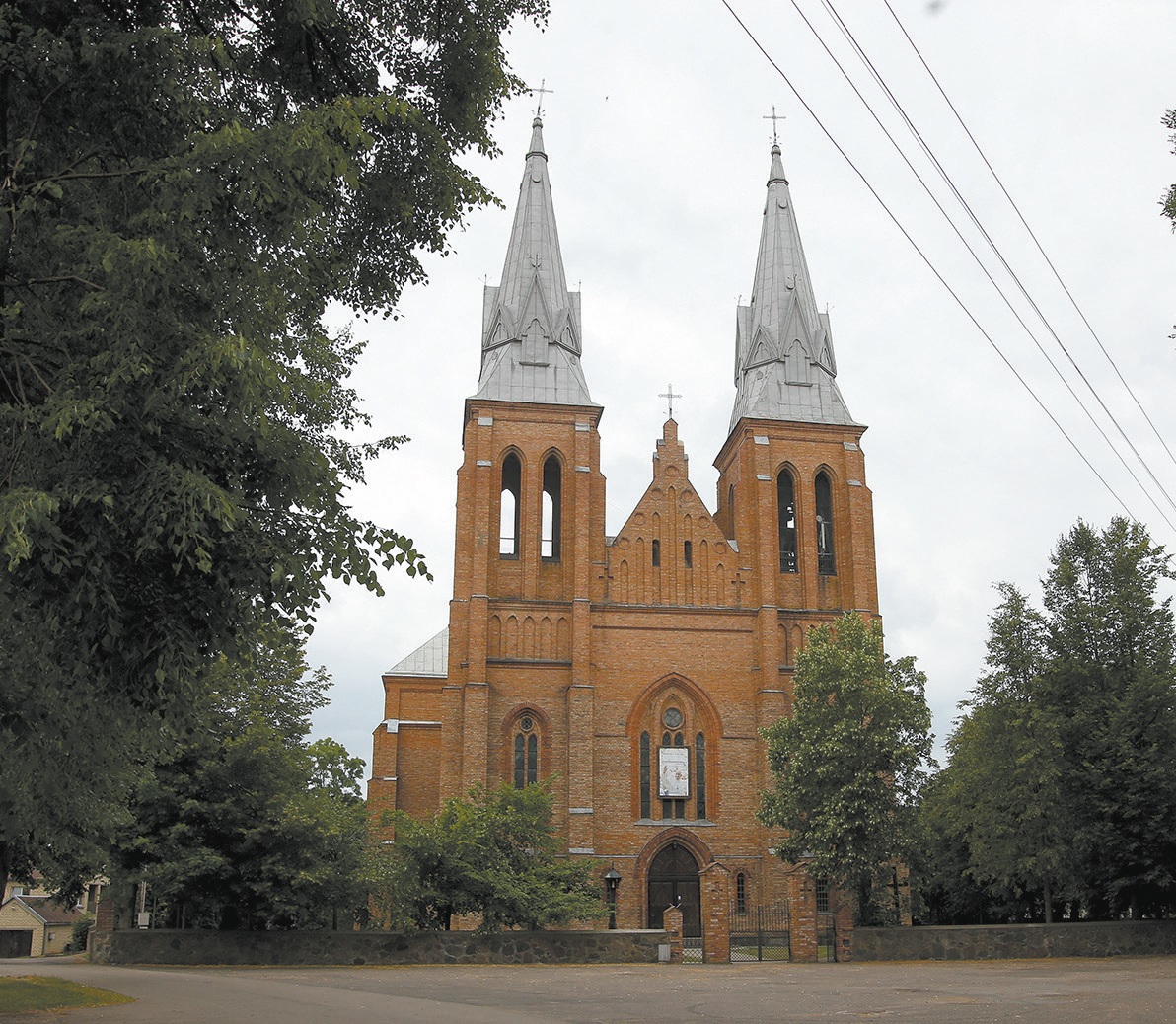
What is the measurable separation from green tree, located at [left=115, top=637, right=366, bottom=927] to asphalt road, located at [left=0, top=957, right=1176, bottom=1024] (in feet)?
5.26

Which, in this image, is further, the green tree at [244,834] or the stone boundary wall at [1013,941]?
the stone boundary wall at [1013,941]

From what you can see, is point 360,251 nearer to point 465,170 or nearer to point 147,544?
point 465,170

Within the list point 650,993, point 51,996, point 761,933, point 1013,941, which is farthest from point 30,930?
point 650,993

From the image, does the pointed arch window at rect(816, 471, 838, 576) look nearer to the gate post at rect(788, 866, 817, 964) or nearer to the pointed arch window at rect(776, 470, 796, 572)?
the pointed arch window at rect(776, 470, 796, 572)

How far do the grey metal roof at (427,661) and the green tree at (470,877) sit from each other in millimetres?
22930

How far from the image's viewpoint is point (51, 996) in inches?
650

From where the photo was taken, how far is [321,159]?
7.49 metres

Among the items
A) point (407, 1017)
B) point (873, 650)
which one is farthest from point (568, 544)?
point (407, 1017)

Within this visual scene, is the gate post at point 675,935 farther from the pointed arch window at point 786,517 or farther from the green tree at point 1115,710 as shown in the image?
the pointed arch window at point 786,517

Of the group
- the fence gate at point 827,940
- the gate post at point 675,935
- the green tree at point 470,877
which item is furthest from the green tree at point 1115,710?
the green tree at point 470,877

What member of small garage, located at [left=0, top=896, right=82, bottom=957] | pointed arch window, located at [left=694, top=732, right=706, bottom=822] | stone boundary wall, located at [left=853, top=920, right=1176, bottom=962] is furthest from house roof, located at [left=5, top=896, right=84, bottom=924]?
stone boundary wall, located at [left=853, top=920, right=1176, bottom=962]

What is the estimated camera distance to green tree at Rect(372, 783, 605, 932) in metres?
24.9

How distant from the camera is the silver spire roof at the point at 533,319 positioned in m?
43.8

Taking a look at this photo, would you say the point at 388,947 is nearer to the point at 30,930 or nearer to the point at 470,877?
the point at 470,877
